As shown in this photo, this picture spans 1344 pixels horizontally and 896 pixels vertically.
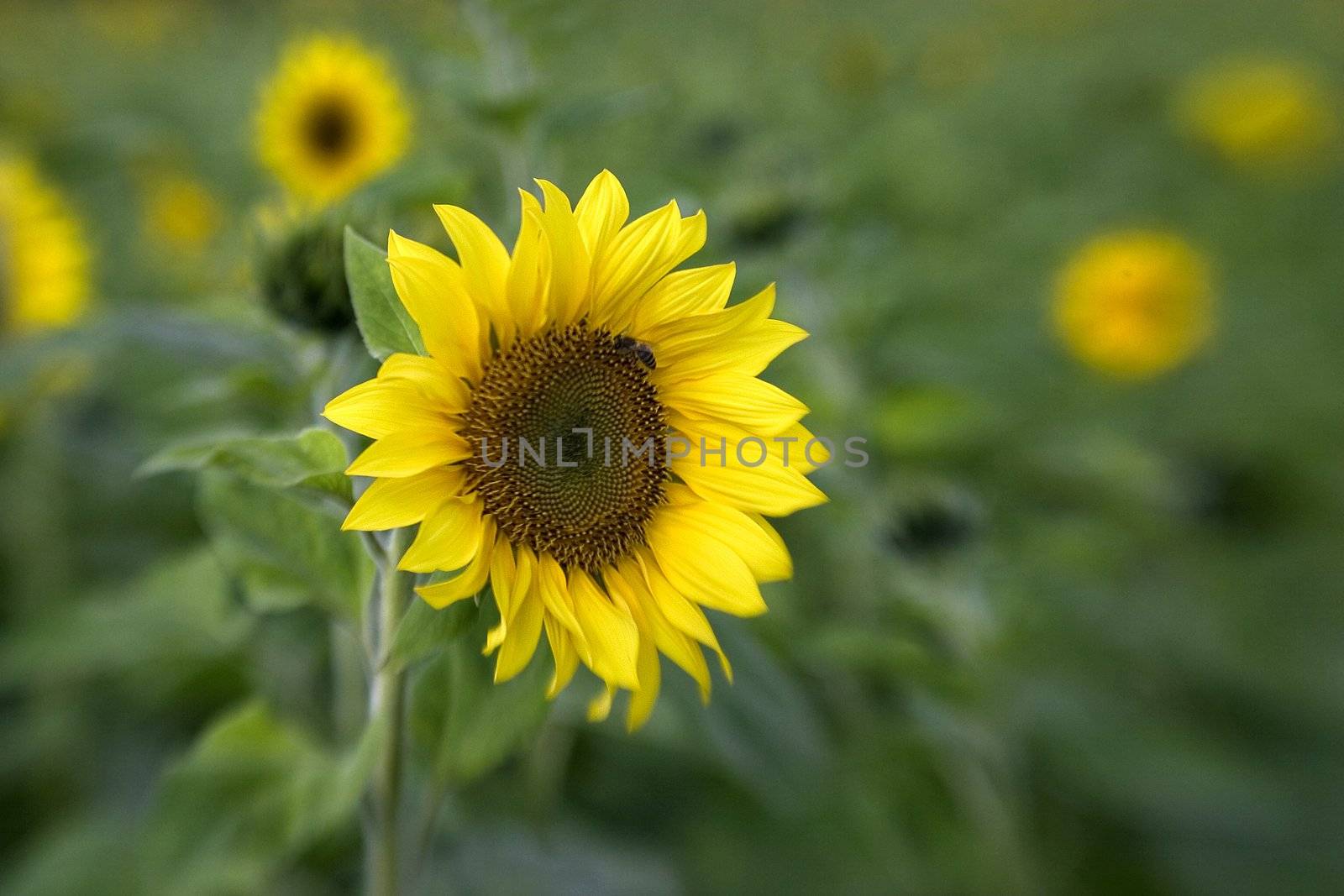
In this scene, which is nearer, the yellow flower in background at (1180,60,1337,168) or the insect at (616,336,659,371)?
the insect at (616,336,659,371)

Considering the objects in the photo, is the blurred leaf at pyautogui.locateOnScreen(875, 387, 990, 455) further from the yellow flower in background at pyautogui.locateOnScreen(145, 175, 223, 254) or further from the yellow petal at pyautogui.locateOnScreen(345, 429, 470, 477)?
the yellow flower in background at pyautogui.locateOnScreen(145, 175, 223, 254)

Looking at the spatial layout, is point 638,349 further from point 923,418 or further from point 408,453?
point 923,418

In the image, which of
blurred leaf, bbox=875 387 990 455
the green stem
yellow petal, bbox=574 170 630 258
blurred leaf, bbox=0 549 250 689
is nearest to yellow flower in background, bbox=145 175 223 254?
blurred leaf, bbox=0 549 250 689

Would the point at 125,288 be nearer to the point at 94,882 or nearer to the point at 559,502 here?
the point at 94,882

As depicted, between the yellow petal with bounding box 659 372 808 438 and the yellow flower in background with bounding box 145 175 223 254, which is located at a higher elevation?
the yellow petal with bounding box 659 372 808 438

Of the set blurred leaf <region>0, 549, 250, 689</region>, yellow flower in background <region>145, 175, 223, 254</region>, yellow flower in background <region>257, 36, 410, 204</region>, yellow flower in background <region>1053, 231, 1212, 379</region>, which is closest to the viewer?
blurred leaf <region>0, 549, 250, 689</region>

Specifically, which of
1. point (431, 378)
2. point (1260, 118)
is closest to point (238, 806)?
point (431, 378)
